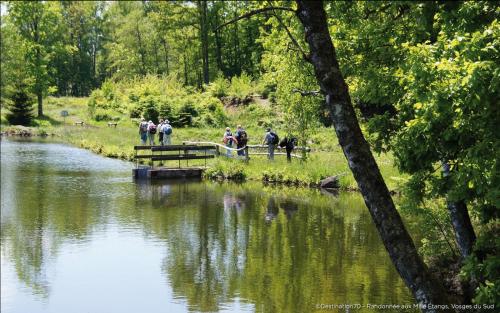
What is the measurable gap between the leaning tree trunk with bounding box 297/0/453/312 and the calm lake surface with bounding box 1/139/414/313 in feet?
15.5

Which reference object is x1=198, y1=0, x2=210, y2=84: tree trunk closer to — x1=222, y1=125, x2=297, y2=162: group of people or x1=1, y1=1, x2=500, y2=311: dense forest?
x1=222, y1=125, x2=297, y2=162: group of people

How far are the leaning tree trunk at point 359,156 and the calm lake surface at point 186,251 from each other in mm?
4729

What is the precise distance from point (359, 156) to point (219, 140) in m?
33.1

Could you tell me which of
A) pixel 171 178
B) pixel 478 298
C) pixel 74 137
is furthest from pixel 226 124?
pixel 478 298

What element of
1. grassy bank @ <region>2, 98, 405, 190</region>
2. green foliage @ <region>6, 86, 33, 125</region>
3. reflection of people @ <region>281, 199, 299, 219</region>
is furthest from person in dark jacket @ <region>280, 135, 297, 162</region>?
green foliage @ <region>6, 86, 33, 125</region>

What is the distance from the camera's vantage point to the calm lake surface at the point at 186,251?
11562mm

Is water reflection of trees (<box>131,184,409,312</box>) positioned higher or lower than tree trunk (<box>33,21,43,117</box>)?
lower

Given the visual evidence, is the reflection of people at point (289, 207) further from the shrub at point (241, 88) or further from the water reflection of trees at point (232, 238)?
the shrub at point (241, 88)

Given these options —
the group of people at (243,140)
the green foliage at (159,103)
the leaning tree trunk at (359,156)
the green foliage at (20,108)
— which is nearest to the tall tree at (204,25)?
the green foliage at (159,103)

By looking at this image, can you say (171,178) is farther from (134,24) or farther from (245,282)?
(134,24)

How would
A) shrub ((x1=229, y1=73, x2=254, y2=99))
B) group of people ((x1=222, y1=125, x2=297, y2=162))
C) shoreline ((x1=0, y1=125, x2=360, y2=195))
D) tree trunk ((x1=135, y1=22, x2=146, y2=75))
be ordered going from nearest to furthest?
shoreline ((x1=0, y1=125, x2=360, y2=195)) < group of people ((x1=222, y1=125, x2=297, y2=162)) < shrub ((x1=229, y1=73, x2=254, y2=99)) < tree trunk ((x1=135, y1=22, x2=146, y2=75))

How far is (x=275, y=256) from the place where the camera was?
14453mm

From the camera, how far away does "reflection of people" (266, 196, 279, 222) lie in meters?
19.1

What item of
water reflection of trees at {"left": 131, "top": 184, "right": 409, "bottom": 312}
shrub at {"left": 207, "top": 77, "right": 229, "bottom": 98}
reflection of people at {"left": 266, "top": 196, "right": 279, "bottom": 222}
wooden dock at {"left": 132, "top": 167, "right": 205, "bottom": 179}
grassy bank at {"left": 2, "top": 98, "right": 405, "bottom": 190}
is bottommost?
water reflection of trees at {"left": 131, "top": 184, "right": 409, "bottom": 312}
